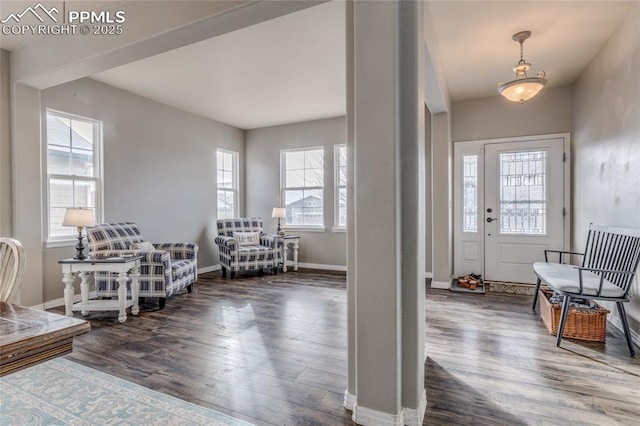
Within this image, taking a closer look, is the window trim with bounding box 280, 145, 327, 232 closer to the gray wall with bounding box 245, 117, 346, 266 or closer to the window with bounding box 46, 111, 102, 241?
the gray wall with bounding box 245, 117, 346, 266

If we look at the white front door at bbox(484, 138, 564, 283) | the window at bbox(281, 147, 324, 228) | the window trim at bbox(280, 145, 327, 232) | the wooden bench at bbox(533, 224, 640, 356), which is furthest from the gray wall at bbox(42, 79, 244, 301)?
the wooden bench at bbox(533, 224, 640, 356)

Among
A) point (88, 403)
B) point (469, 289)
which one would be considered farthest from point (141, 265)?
point (469, 289)

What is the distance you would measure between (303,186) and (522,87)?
4.04m

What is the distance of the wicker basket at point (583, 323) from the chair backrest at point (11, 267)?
12.6 feet

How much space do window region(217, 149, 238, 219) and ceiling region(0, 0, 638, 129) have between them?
1.37 meters

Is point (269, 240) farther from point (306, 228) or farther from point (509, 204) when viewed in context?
point (509, 204)

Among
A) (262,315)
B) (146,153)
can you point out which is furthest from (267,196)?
(262,315)

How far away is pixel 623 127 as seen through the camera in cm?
298

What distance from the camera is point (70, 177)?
4066 mm

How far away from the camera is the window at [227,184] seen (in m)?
6.42

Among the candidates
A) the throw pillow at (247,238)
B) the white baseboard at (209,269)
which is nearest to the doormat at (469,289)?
the throw pillow at (247,238)

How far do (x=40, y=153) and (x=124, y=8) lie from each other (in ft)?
6.68

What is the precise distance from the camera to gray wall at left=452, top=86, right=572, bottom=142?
177 inches

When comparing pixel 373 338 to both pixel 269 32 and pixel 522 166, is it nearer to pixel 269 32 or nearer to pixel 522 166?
pixel 269 32
